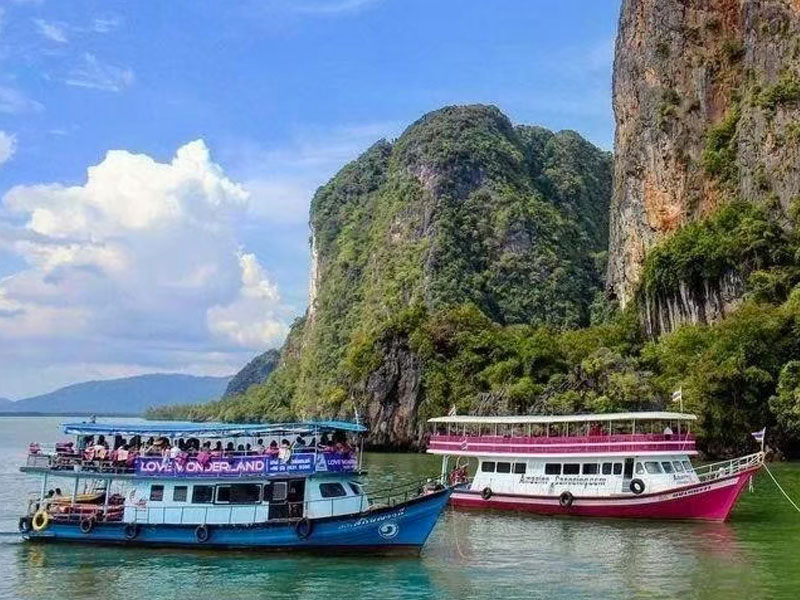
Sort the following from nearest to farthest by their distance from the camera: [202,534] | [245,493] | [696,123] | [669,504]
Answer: [202,534] < [245,493] < [669,504] < [696,123]

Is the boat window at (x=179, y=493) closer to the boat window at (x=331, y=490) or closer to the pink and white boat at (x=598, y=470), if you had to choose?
the boat window at (x=331, y=490)

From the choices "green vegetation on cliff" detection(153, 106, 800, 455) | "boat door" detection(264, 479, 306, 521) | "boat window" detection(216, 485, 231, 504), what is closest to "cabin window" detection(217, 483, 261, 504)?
"boat window" detection(216, 485, 231, 504)

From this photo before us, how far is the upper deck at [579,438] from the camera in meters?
35.1

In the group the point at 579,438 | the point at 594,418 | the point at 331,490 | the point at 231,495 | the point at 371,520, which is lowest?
the point at 371,520

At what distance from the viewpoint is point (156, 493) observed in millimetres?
28500

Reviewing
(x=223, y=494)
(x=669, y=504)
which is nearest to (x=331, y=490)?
(x=223, y=494)

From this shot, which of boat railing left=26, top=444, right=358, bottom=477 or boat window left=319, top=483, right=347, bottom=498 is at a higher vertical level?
boat railing left=26, top=444, right=358, bottom=477

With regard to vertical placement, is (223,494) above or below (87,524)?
above

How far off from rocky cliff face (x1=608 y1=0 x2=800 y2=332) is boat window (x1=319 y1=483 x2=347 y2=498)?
52746mm

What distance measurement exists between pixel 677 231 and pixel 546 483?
5236 cm

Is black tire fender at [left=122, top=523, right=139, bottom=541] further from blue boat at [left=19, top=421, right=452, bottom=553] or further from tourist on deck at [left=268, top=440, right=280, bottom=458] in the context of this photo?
tourist on deck at [left=268, top=440, right=280, bottom=458]

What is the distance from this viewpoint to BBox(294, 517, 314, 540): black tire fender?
26.6 metres

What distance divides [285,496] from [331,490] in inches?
52.8

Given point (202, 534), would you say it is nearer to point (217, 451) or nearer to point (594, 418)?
point (217, 451)
